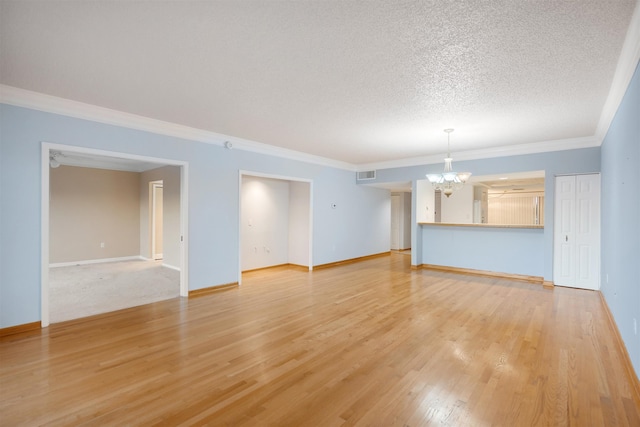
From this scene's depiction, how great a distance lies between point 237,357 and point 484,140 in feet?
16.5

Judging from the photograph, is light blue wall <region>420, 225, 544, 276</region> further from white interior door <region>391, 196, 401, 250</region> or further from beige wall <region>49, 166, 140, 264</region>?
beige wall <region>49, 166, 140, 264</region>

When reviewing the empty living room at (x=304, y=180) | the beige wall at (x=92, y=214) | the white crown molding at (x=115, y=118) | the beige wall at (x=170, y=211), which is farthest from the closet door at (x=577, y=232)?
the beige wall at (x=92, y=214)

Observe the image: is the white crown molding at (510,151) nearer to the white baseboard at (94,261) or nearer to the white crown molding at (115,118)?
the white crown molding at (115,118)

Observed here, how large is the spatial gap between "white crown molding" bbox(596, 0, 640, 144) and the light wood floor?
2463 millimetres

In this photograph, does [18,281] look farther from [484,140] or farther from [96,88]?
[484,140]

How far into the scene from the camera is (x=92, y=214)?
7.57 metres

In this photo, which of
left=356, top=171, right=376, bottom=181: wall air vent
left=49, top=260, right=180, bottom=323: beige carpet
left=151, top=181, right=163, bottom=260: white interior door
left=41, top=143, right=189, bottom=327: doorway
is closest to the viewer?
left=41, top=143, right=189, bottom=327: doorway

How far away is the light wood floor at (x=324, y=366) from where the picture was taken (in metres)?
1.97

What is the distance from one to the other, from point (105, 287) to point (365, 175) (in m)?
6.00

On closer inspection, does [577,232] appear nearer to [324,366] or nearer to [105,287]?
[324,366]

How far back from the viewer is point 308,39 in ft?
7.29

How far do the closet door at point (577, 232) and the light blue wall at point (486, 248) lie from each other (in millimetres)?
358

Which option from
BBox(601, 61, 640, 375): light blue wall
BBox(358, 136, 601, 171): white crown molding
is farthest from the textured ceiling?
BBox(358, 136, 601, 171): white crown molding

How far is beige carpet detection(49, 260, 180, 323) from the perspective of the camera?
4113 millimetres
